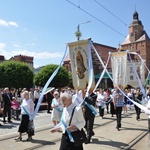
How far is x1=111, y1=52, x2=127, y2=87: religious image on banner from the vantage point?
52.4ft

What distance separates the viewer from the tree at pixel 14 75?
132 ft

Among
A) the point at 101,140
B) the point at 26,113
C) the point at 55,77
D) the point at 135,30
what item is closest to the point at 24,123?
the point at 26,113

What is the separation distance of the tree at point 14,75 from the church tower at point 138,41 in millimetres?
59235

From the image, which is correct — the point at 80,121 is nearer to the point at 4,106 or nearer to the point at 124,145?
the point at 124,145

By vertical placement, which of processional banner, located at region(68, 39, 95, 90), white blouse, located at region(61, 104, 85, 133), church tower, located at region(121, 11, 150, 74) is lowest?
white blouse, located at region(61, 104, 85, 133)

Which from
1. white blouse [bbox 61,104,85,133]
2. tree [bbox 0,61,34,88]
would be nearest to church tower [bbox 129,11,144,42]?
tree [bbox 0,61,34,88]

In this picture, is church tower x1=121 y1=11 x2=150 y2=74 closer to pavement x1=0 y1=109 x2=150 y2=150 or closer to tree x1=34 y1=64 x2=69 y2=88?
tree x1=34 y1=64 x2=69 y2=88

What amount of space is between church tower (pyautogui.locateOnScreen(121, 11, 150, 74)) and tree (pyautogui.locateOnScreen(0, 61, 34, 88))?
59235 mm

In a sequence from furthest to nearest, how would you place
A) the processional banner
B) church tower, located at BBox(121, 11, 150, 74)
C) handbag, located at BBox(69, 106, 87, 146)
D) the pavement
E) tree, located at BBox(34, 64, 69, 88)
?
church tower, located at BBox(121, 11, 150, 74) < tree, located at BBox(34, 64, 69, 88) < the processional banner < the pavement < handbag, located at BBox(69, 106, 87, 146)

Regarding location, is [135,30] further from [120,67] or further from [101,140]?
[101,140]

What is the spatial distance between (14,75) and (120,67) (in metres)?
27.3

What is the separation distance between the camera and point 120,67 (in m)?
16.2

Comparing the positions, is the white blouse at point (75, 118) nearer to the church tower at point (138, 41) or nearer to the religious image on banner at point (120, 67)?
the religious image on banner at point (120, 67)

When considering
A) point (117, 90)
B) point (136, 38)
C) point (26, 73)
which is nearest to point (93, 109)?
point (117, 90)
